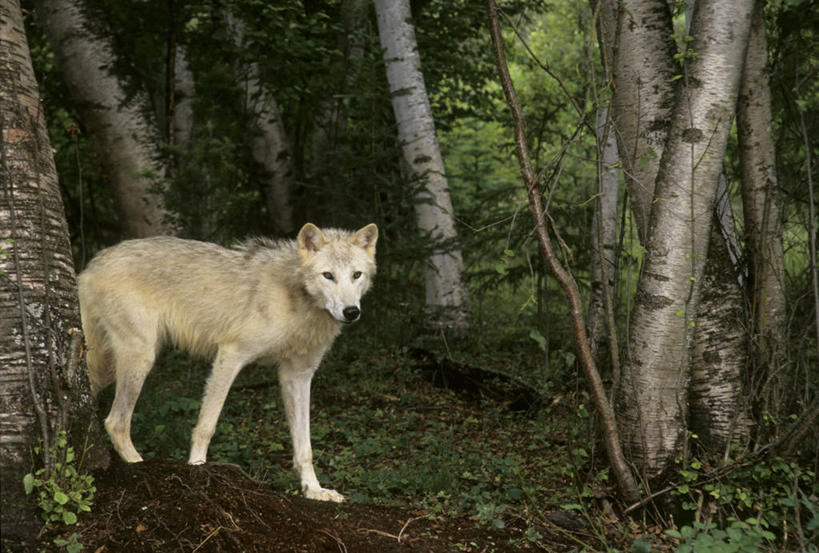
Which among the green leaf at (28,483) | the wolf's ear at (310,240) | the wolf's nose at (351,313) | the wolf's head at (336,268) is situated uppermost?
the wolf's ear at (310,240)

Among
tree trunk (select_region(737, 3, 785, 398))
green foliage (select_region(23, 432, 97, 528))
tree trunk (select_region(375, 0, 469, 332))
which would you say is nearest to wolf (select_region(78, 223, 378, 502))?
green foliage (select_region(23, 432, 97, 528))

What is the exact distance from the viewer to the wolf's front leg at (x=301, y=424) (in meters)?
4.96

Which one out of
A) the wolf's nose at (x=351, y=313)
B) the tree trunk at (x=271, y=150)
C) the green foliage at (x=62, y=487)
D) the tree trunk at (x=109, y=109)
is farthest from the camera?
the tree trunk at (x=271, y=150)

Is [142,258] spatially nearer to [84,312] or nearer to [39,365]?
[84,312]

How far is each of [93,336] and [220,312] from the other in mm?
1070

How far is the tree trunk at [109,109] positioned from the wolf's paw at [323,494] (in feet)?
13.3

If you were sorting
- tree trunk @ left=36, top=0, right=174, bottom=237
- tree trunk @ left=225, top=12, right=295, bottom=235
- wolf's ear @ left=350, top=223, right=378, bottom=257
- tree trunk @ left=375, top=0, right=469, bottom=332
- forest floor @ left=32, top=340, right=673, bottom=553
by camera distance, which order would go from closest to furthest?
forest floor @ left=32, top=340, right=673, bottom=553 → wolf's ear @ left=350, top=223, right=378, bottom=257 → tree trunk @ left=36, top=0, right=174, bottom=237 → tree trunk @ left=375, top=0, right=469, bottom=332 → tree trunk @ left=225, top=12, right=295, bottom=235

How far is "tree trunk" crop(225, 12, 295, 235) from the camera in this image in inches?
385

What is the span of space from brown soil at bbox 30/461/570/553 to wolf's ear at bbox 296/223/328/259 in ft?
6.52

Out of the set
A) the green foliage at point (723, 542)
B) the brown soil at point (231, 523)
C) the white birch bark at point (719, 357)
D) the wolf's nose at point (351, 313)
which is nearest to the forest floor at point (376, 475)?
the brown soil at point (231, 523)

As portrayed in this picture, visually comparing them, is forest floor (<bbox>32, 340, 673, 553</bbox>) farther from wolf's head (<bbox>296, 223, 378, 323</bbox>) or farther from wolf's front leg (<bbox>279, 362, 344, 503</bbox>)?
wolf's head (<bbox>296, 223, 378, 323</bbox>)

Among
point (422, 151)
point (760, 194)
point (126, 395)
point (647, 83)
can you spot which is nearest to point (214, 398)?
point (126, 395)

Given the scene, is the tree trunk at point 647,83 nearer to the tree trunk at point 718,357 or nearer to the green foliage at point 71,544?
the tree trunk at point 718,357

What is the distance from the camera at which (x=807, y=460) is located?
4.32 meters
